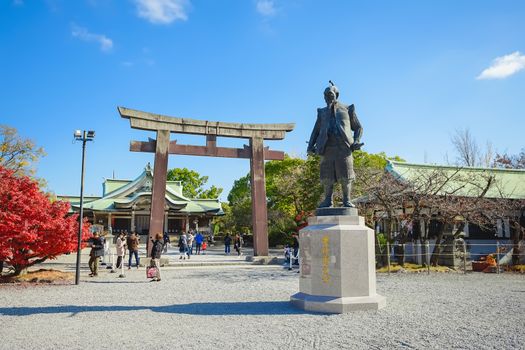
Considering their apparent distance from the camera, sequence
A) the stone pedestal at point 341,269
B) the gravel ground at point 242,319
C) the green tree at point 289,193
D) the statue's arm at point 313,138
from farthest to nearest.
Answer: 1. the green tree at point 289,193
2. the statue's arm at point 313,138
3. the stone pedestal at point 341,269
4. the gravel ground at point 242,319

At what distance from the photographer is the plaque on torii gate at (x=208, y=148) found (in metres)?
16.2

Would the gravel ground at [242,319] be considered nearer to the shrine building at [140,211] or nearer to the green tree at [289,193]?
the green tree at [289,193]

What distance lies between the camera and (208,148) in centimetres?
1761

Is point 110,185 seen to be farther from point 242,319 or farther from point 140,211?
point 242,319

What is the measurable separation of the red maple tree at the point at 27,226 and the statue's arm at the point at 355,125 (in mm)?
9639

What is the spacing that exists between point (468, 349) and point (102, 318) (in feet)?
18.9

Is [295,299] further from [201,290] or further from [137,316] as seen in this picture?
[201,290]

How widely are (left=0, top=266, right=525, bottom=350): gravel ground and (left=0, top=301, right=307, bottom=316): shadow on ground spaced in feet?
0.06

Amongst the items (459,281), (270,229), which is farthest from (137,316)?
(270,229)

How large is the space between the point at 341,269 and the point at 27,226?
31.4ft

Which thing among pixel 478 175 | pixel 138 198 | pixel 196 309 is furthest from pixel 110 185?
pixel 196 309

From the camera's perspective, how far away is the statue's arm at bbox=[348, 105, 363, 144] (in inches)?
318

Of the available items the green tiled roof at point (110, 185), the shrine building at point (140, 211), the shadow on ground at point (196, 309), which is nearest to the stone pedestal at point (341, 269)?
the shadow on ground at point (196, 309)

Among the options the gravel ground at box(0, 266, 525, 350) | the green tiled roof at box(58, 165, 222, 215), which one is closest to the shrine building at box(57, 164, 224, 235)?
the green tiled roof at box(58, 165, 222, 215)
